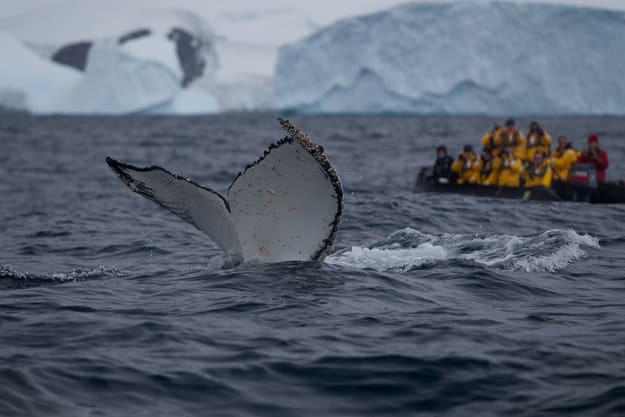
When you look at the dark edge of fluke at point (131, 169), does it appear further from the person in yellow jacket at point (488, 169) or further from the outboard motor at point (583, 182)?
the person in yellow jacket at point (488, 169)

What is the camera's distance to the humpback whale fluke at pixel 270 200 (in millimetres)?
7008

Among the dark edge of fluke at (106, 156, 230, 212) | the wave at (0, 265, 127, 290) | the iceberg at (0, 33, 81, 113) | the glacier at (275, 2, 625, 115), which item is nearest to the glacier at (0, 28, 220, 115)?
the iceberg at (0, 33, 81, 113)

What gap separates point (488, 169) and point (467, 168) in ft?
1.43

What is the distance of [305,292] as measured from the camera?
24.4 feet

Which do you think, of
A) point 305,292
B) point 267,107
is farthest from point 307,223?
point 267,107

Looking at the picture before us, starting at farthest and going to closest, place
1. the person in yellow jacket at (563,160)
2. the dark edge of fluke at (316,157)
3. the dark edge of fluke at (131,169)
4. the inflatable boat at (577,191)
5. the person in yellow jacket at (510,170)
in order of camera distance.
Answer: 1. the person in yellow jacket at (510,170)
2. the person in yellow jacket at (563,160)
3. the inflatable boat at (577,191)
4. the dark edge of fluke at (131,169)
5. the dark edge of fluke at (316,157)

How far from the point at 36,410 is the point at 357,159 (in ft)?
83.0

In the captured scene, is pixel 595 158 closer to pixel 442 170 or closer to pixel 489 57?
pixel 442 170

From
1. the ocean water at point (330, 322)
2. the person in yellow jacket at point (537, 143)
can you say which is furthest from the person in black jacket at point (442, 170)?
the ocean water at point (330, 322)

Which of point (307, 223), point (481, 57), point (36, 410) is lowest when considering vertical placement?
point (36, 410)

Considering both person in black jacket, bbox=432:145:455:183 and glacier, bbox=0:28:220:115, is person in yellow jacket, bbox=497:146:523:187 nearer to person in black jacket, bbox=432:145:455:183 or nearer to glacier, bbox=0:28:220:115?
person in black jacket, bbox=432:145:455:183

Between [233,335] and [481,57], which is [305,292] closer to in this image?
[233,335]

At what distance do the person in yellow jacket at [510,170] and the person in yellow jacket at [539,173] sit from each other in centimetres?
31

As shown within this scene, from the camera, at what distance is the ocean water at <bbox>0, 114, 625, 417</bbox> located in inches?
201
